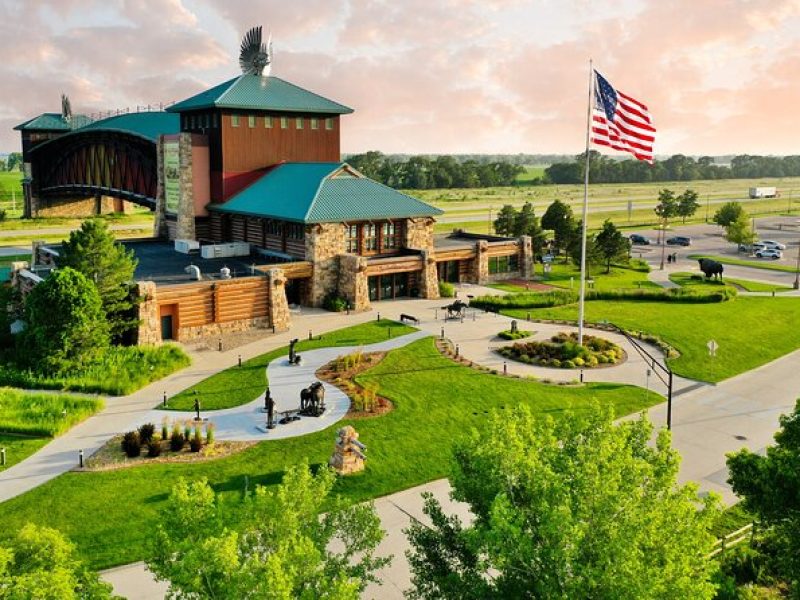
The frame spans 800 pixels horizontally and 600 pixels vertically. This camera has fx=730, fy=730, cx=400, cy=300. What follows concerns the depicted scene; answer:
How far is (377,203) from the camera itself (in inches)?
2213

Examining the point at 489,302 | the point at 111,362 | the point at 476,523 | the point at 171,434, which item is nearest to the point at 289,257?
the point at 489,302

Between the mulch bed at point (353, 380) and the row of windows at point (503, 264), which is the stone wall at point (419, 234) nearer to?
the row of windows at point (503, 264)

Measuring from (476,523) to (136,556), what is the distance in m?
11.3

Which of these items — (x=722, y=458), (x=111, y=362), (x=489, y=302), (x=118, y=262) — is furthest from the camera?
(x=489, y=302)

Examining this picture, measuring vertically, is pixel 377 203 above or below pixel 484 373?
above

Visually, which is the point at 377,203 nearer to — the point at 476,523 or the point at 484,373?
the point at 484,373

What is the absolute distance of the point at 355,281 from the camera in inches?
2028

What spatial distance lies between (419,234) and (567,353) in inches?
838

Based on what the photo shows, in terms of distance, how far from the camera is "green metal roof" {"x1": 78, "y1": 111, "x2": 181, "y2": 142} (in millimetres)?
76500

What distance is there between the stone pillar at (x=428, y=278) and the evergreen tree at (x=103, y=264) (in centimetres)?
2314

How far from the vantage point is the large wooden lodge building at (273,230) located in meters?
46.7

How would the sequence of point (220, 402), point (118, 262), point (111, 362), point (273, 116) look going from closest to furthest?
1. point (220, 402)
2. point (111, 362)
3. point (118, 262)
4. point (273, 116)

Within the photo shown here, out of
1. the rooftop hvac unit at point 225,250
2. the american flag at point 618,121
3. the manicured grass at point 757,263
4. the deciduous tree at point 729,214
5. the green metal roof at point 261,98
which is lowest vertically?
the manicured grass at point 757,263

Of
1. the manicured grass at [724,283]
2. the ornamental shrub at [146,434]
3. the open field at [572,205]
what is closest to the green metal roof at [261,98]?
the manicured grass at [724,283]
